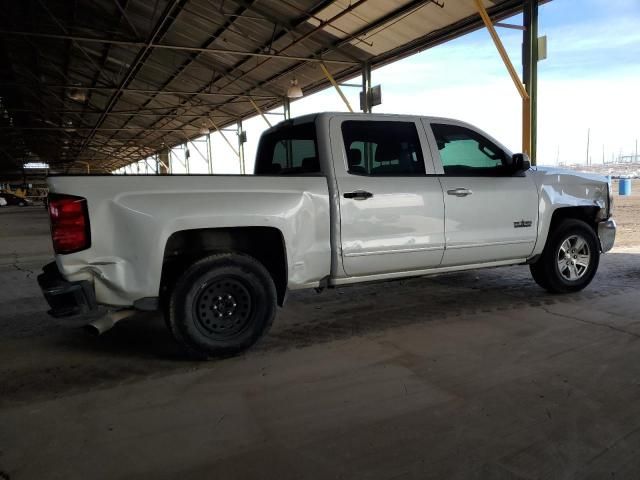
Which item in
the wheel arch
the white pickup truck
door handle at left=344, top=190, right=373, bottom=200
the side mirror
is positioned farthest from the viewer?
the side mirror

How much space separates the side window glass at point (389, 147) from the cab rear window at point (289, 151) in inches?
16.8

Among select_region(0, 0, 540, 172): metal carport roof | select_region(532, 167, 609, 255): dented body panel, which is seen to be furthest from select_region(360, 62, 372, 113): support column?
select_region(532, 167, 609, 255): dented body panel

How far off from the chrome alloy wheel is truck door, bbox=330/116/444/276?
1.84 meters

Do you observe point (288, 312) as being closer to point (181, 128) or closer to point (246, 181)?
point (246, 181)

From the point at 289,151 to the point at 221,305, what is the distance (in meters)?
1.84

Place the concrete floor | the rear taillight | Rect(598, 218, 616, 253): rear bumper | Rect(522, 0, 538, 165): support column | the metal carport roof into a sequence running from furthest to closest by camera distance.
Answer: the metal carport roof < Rect(522, 0, 538, 165): support column < Rect(598, 218, 616, 253): rear bumper < the rear taillight < the concrete floor

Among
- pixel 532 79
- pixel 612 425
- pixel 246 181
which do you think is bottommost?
pixel 612 425

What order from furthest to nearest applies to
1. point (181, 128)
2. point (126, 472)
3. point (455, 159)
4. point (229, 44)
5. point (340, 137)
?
1. point (181, 128)
2. point (229, 44)
3. point (455, 159)
4. point (340, 137)
5. point (126, 472)

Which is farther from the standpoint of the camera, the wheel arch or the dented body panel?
the dented body panel

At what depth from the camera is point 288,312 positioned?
4961 millimetres

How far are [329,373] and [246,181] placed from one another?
156 centimetres

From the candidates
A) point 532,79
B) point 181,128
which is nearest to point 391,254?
point 532,79

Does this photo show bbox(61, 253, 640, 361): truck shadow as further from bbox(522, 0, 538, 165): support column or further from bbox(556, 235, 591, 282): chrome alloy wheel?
bbox(522, 0, 538, 165): support column

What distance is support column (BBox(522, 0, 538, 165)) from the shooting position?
9.73 m
